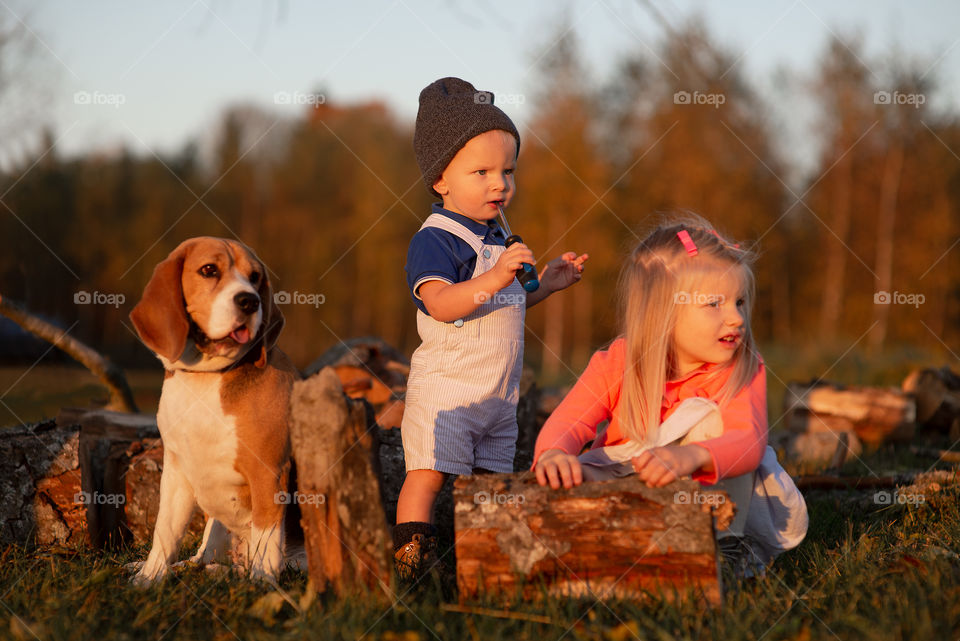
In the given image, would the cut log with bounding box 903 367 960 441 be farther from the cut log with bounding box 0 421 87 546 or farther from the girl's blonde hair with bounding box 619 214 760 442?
the cut log with bounding box 0 421 87 546

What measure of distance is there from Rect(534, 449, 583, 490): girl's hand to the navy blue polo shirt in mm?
1078

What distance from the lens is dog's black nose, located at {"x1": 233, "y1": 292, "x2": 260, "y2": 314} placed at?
3.26 metres

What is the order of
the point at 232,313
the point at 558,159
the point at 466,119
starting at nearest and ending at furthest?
the point at 232,313 → the point at 466,119 → the point at 558,159

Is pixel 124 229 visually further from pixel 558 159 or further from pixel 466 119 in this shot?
pixel 466 119

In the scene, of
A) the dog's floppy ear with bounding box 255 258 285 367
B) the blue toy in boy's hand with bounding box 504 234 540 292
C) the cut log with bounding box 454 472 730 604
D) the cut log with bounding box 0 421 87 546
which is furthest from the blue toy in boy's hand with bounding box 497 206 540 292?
the cut log with bounding box 0 421 87 546

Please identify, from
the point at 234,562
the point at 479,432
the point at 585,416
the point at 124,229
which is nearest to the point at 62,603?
the point at 234,562

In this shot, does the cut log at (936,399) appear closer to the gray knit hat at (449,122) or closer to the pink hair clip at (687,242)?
the pink hair clip at (687,242)

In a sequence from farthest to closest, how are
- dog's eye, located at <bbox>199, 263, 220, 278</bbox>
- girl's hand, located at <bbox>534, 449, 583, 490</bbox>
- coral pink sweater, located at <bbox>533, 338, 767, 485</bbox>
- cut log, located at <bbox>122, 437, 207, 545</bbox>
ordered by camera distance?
cut log, located at <bbox>122, 437, 207, 545</bbox> → dog's eye, located at <bbox>199, 263, 220, 278</bbox> → coral pink sweater, located at <bbox>533, 338, 767, 485</bbox> → girl's hand, located at <bbox>534, 449, 583, 490</bbox>

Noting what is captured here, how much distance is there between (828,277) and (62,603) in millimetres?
24335

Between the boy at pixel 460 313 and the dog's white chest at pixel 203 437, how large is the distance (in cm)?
74

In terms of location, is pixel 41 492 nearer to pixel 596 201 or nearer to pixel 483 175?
pixel 483 175

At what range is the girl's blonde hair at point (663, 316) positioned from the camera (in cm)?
330

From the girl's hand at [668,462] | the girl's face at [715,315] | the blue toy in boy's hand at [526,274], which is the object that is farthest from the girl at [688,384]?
the blue toy in boy's hand at [526,274]

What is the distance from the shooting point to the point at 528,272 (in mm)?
3316
